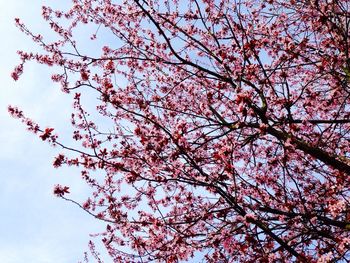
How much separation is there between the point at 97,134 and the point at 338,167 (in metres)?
4.66

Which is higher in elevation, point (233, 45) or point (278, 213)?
point (233, 45)

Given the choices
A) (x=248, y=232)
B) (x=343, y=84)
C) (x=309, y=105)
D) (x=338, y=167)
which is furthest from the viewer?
(x=309, y=105)

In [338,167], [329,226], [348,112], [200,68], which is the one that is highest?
[200,68]

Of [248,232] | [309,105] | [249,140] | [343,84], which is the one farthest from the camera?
[309,105]

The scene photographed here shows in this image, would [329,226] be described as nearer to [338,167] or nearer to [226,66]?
[338,167]

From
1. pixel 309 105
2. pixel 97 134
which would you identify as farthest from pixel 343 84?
pixel 97 134

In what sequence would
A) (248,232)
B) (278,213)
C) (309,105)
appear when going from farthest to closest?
1. (309,105)
2. (278,213)
3. (248,232)

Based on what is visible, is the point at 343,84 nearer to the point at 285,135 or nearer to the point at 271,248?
the point at 285,135

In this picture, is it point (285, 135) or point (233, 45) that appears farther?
point (233, 45)

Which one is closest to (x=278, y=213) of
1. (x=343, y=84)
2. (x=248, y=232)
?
(x=248, y=232)

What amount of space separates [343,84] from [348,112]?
1.48 m

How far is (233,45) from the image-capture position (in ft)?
27.6

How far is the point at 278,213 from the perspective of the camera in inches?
239

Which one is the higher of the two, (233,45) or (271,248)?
(233,45)
